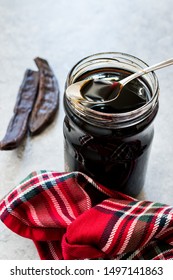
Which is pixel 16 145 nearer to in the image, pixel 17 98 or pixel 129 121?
pixel 17 98

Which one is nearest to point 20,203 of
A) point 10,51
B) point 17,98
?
point 17,98

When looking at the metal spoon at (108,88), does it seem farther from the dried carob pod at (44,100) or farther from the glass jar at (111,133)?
the dried carob pod at (44,100)

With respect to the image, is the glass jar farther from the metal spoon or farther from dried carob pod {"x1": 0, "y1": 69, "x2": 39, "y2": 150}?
dried carob pod {"x1": 0, "y1": 69, "x2": 39, "y2": 150}

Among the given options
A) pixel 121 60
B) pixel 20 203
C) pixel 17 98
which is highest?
pixel 121 60

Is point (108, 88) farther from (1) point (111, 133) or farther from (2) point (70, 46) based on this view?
(2) point (70, 46)

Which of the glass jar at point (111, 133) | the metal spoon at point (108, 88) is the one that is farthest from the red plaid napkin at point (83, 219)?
the metal spoon at point (108, 88)

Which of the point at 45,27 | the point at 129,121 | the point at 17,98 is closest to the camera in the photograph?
the point at 129,121
